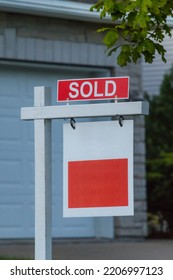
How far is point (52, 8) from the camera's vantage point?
10.5 m

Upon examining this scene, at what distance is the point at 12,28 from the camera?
10602mm

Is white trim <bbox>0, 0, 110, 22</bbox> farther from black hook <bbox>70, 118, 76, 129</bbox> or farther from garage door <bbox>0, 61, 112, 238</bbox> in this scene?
black hook <bbox>70, 118, 76, 129</bbox>

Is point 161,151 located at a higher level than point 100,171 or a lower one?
higher

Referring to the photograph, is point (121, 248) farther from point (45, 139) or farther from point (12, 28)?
point (45, 139)

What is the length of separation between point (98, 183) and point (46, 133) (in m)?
0.48

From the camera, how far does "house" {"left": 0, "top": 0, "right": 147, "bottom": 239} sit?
10.6m

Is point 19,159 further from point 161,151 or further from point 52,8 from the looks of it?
point 161,151

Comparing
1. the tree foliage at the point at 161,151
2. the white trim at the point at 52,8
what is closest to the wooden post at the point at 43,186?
the white trim at the point at 52,8

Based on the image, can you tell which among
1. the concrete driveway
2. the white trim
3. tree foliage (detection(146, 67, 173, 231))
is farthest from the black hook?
tree foliage (detection(146, 67, 173, 231))

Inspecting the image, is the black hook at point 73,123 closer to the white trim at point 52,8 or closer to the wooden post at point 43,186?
the wooden post at point 43,186

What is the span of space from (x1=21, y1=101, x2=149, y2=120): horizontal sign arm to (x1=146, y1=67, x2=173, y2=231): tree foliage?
28.3ft

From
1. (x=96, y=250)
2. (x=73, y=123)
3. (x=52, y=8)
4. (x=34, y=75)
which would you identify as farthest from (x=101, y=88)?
(x=34, y=75)
